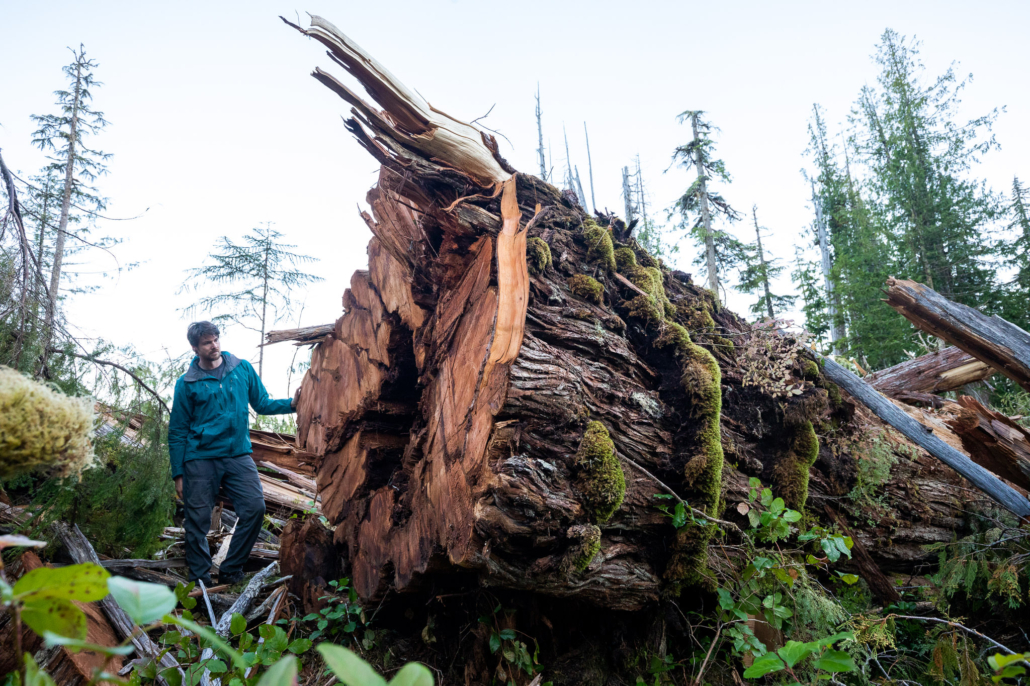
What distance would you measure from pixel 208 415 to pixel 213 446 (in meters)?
0.23

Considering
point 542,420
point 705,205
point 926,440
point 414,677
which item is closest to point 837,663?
point 542,420

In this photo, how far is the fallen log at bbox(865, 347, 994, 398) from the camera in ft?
16.9

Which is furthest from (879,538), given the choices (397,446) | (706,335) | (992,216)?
(992,216)

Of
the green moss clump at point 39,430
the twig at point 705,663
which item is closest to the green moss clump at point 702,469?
the twig at point 705,663

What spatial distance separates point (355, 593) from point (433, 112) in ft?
9.34

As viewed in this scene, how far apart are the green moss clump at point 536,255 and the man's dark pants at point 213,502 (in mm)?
2780

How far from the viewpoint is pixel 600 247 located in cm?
342

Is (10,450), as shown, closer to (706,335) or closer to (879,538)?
(706,335)

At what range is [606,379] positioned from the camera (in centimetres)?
267

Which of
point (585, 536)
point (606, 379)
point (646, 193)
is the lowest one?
point (585, 536)

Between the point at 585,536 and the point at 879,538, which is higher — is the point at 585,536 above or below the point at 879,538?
above

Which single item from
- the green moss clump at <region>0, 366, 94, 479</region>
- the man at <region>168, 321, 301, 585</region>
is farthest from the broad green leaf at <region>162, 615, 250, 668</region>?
the man at <region>168, 321, 301, 585</region>

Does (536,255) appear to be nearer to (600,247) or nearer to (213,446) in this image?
(600,247)

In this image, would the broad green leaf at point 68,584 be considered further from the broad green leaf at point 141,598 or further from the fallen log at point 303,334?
the fallen log at point 303,334
